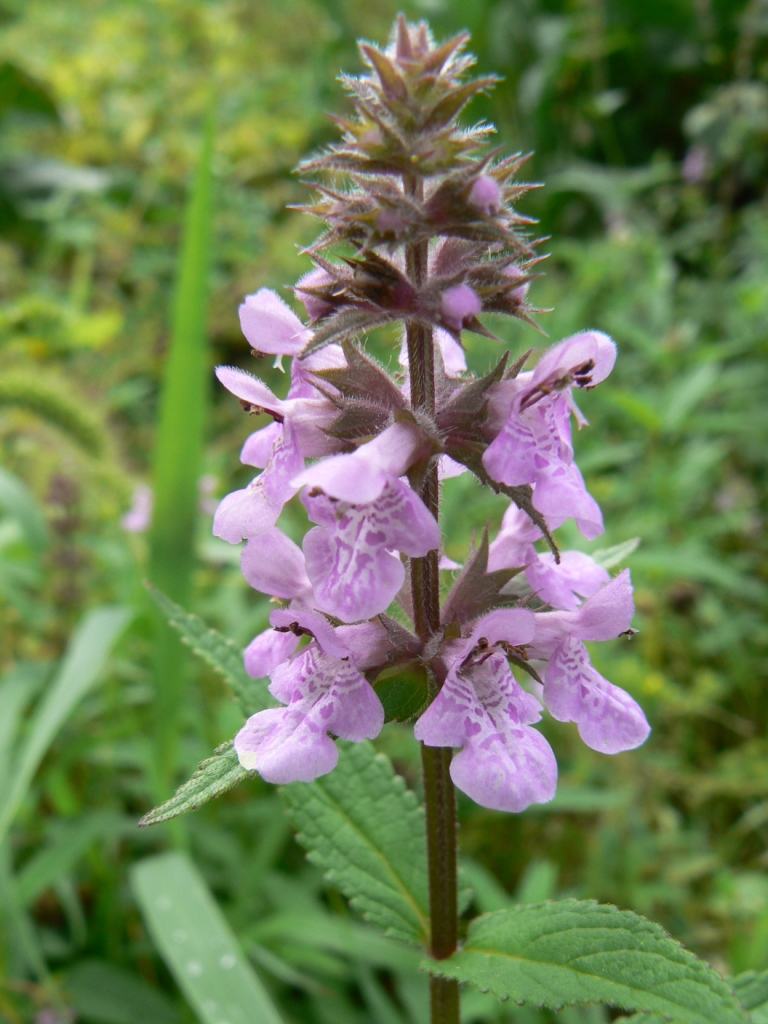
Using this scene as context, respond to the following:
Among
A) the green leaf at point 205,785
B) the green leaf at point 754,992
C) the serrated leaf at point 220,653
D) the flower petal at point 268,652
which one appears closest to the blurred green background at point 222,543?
the green leaf at point 754,992

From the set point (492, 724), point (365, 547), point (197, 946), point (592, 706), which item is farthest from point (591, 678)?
point (197, 946)

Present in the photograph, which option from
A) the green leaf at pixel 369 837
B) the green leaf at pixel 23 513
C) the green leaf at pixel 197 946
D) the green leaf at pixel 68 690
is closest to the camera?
the green leaf at pixel 369 837

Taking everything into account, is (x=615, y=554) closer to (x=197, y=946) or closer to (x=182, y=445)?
(x=197, y=946)

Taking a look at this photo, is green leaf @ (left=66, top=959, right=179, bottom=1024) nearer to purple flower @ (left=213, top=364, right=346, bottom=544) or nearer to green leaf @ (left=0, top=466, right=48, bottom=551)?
green leaf @ (left=0, top=466, right=48, bottom=551)

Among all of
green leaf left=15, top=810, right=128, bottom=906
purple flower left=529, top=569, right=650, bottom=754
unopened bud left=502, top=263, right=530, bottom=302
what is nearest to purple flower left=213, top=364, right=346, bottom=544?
unopened bud left=502, top=263, right=530, bottom=302

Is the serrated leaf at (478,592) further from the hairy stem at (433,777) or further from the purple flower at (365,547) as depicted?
the purple flower at (365,547)
